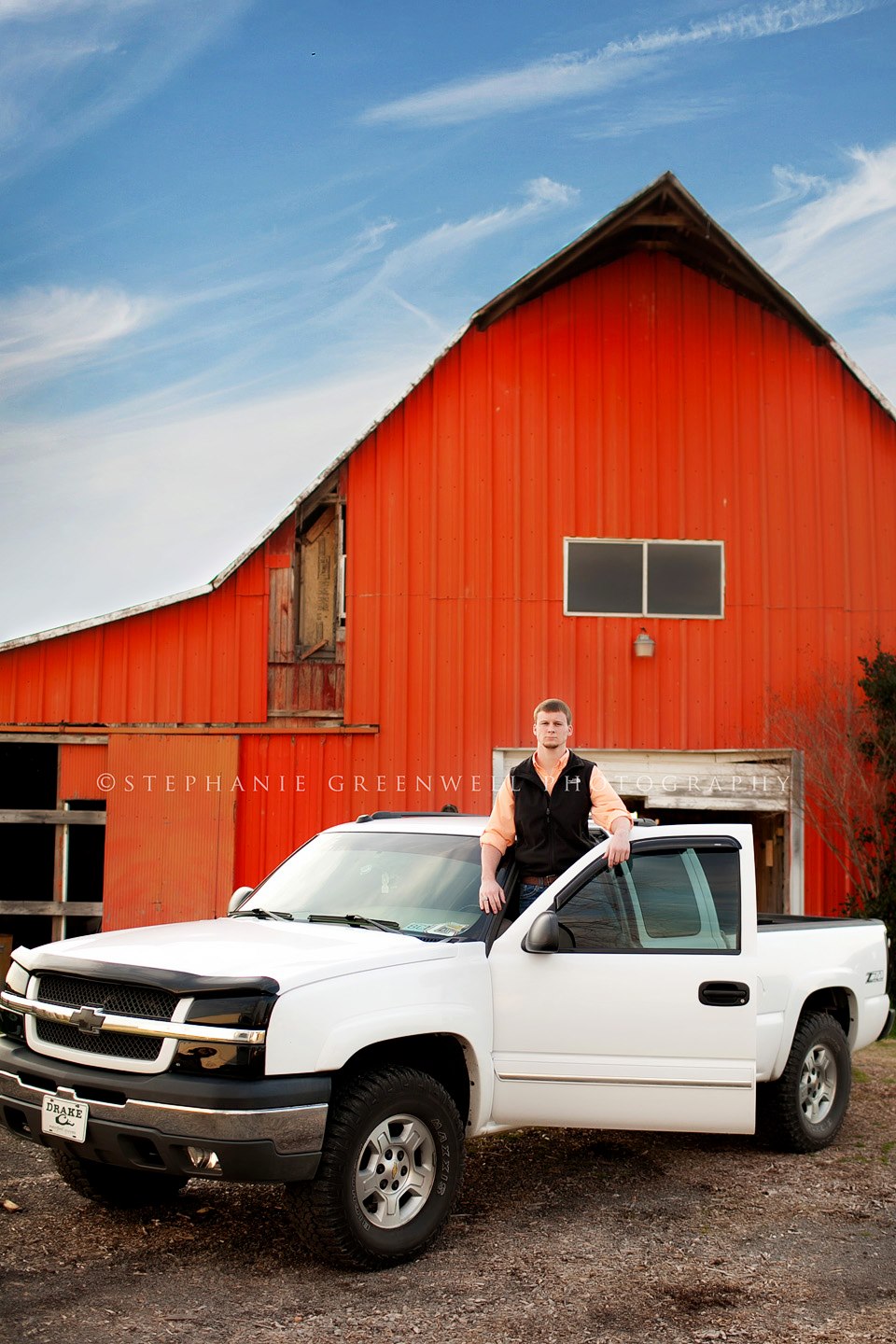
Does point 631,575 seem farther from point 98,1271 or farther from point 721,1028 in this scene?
point 98,1271

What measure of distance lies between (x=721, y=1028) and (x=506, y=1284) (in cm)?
154

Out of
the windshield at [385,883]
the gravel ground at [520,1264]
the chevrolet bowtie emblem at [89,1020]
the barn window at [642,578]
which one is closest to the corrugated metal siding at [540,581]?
the barn window at [642,578]

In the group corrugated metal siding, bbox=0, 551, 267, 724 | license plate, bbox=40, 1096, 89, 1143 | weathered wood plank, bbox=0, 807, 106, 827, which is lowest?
license plate, bbox=40, 1096, 89, 1143

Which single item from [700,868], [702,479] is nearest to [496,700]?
[702,479]

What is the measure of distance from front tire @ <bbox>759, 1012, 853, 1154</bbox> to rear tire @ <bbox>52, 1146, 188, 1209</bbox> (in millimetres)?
3153

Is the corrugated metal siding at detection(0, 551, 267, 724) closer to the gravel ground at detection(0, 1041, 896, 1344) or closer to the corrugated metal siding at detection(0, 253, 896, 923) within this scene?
the corrugated metal siding at detection(0, 253, 896, 923)

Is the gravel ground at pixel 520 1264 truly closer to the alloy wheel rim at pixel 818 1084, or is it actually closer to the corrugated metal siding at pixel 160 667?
the alloy wheel rim at pixel 818 1084

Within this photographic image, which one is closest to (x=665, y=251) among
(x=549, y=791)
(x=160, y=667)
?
(x=160, y=667)

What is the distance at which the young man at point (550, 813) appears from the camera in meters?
5.96

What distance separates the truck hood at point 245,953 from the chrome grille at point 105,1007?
2.7 inches

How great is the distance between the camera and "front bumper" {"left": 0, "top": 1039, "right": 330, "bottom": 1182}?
457 cm

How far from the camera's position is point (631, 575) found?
13656 millimetres

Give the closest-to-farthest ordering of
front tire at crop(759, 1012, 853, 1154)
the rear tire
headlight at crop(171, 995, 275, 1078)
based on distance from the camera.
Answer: headlight at crop(171, 995, 275, 1078) → the rear tire → front tire at crop(759, 1012, 853, 1154)

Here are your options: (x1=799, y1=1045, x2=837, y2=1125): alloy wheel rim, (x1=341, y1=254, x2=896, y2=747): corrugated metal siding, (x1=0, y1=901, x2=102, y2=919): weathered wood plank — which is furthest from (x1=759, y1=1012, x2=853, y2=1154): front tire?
(x1=0, y1=901, x2=102, y2=919): weathered wood plank
